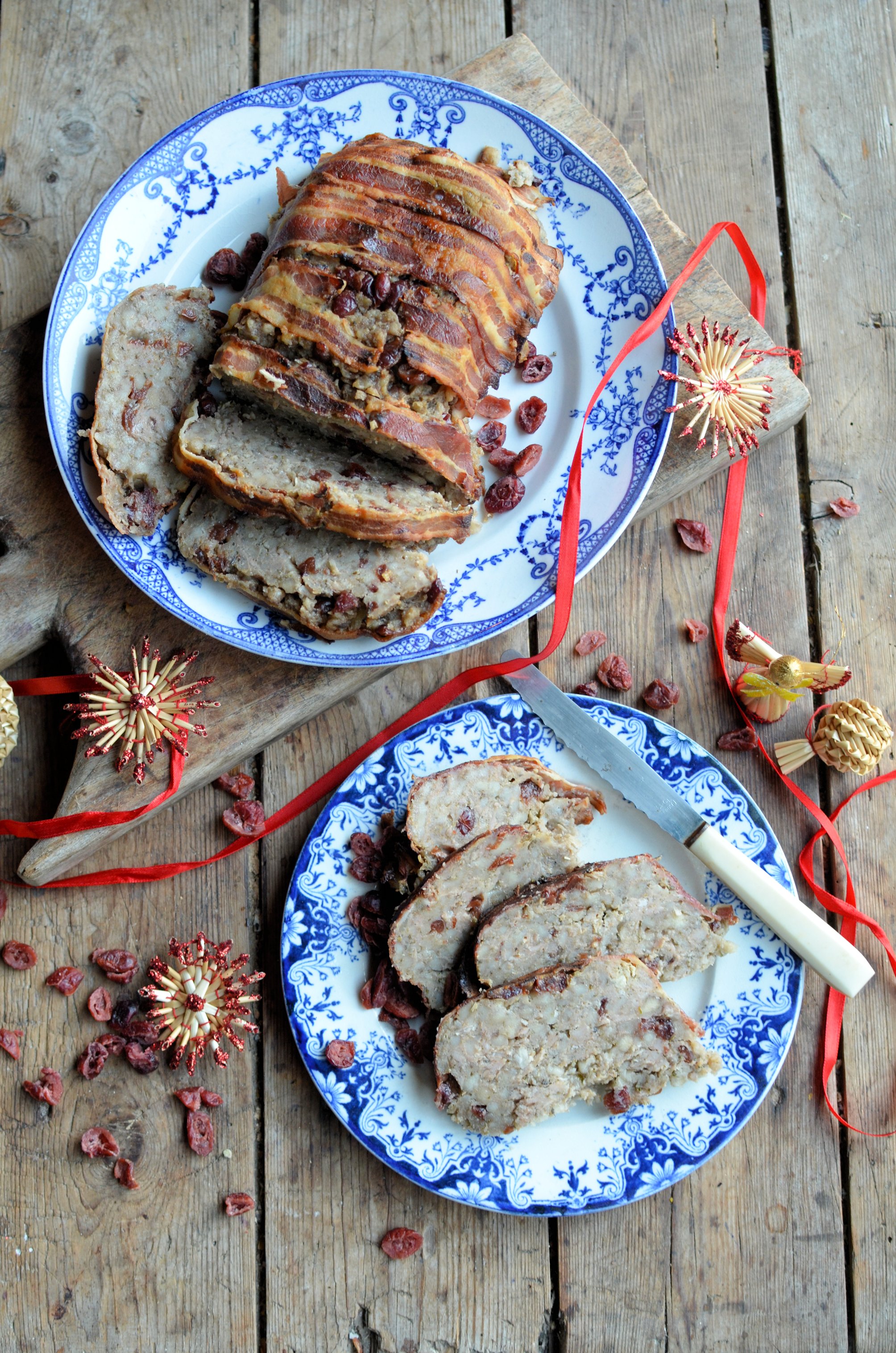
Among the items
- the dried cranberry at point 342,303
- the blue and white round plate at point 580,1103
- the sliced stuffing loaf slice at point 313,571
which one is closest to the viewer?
the dried cranberry at point 342,303

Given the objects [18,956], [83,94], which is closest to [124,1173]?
[18,956]

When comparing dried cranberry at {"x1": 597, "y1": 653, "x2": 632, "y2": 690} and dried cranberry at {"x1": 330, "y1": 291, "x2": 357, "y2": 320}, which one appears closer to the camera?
dried cranberry at {"x1": 330, "y1": 291, "x2": 357, "y2": 320}

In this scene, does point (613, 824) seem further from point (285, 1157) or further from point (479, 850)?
point (285, 1157)

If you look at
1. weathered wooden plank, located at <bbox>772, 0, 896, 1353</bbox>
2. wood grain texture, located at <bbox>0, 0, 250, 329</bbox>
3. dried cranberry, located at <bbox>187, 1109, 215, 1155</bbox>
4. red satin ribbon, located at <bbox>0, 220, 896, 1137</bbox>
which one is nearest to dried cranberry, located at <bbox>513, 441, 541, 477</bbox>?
red satin ribbon, located at <bbox>0, 220, 896, 1137</bbox>

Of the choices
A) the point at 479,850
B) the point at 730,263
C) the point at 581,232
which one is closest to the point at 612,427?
the point at 581,232

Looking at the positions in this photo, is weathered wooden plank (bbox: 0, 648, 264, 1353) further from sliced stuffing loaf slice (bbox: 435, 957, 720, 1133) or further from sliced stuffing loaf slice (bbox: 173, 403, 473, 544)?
sliced stuffing loaf slice (bbox: 173, 403, 473, 544)

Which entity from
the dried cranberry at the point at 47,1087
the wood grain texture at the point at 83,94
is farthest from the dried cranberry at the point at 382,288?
the dried cranberry at the point at 47,1087

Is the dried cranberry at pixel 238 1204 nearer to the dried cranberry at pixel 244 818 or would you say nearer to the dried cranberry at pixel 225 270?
the dried cranberry at pixel 244 818

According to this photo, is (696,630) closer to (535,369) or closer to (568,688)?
(568,688)
